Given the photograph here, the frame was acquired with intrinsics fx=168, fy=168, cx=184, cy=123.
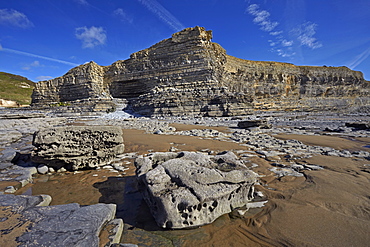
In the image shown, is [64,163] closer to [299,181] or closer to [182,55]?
[299,181]

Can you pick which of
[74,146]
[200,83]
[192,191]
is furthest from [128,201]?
[200,83]

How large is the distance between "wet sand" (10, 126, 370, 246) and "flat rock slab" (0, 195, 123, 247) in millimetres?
349

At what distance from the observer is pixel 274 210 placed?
246cm

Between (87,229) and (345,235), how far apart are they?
290 centimetres

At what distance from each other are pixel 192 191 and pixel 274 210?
128cm

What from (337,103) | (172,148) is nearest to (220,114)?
(172,148)

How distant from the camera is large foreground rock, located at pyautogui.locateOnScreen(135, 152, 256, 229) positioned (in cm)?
212

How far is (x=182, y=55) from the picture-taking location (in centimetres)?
2778

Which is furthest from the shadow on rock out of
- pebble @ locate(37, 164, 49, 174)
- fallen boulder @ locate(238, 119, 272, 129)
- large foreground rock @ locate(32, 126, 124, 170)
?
fallen boulder @ locate(238, 119, 272, 129)

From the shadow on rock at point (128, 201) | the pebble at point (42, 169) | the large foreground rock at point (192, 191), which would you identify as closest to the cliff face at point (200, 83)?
the pebble at point (42, 169)

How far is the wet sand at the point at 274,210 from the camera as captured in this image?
76.7 inches

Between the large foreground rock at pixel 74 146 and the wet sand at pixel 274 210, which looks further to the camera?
the large foreground rock at pixel 74 146

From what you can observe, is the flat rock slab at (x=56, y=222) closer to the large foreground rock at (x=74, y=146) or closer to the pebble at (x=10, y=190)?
the pebble at (x=10, y=190)

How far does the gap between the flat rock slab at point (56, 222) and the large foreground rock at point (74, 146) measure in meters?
1.67
